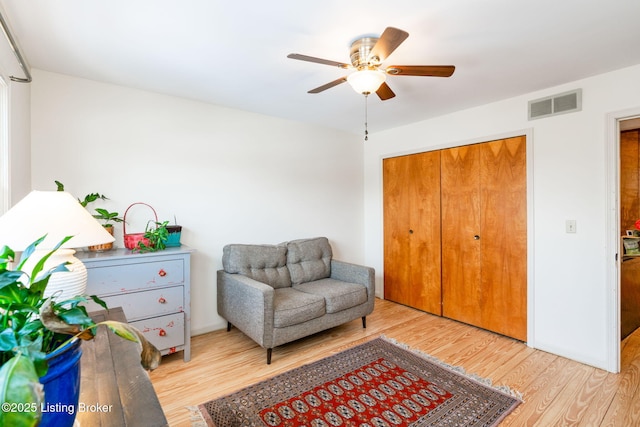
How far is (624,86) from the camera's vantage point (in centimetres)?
233

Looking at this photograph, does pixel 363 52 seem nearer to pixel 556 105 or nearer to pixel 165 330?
pixel 556 105

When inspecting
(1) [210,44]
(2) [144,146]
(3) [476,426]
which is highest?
(1) [210,44]

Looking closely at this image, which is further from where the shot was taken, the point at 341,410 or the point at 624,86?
the point at 624,86

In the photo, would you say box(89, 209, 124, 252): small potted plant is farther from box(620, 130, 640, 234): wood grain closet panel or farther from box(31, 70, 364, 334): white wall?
box(620, 130, 640, 234): wood grain closet panel

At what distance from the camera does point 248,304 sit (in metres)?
2.59

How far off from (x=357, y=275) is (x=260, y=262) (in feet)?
3.38

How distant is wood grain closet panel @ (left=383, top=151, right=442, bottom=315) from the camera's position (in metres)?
3.58

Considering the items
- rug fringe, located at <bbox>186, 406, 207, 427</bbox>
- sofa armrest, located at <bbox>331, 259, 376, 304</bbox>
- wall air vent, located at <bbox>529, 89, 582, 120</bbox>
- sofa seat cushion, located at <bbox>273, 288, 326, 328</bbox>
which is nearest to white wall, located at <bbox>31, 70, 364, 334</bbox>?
sofa armrest, located at <bbox>331, 259, 376, 304</bbox>

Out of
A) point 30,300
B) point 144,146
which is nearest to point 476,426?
point 30,300

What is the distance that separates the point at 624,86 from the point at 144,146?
3949 millimetres

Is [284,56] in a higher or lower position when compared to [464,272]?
higher

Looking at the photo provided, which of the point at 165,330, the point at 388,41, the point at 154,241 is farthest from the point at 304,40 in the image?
the point at 165,330

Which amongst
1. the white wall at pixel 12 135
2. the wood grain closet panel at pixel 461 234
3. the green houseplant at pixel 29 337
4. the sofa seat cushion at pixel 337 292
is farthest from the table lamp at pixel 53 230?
the wood grain closet panel at pixel 461 234

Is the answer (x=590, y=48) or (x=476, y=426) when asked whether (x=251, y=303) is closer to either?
(x=476, y=426)
